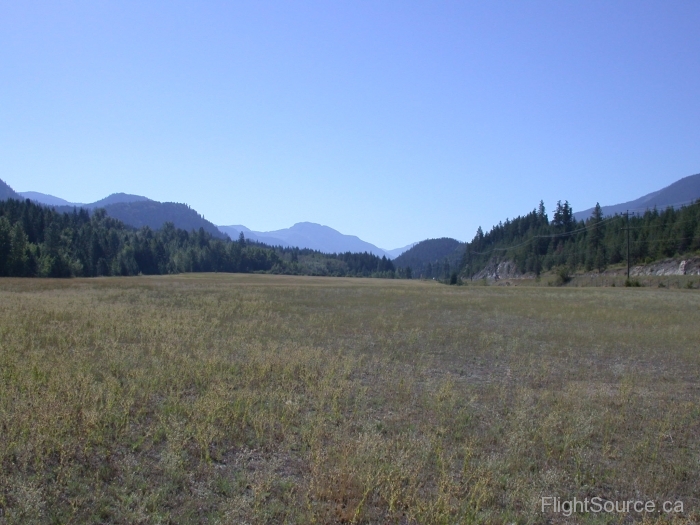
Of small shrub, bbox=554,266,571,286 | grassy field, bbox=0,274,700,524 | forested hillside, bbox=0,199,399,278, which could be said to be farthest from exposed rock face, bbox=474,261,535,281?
grassy field, bbox=0,274,700,524

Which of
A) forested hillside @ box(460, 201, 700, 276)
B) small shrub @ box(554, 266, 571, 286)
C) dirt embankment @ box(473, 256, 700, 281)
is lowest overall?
small shrub @ box(554, 266, 571, 286)

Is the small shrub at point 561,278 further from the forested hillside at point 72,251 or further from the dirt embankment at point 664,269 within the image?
the forested hillside at point 72,251

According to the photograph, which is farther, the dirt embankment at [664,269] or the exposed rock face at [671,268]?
the dirt embankment at [664,269]

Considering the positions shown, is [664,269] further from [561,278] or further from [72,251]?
[72,251]

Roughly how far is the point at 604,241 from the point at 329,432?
12920cm

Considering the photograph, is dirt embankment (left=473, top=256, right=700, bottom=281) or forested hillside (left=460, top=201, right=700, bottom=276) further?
forested hillside (left=460, top=201, right=700, bottom=276)

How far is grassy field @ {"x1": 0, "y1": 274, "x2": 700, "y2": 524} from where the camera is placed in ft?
20.0

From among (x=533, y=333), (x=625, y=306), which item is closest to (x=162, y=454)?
(x=533, y=333)

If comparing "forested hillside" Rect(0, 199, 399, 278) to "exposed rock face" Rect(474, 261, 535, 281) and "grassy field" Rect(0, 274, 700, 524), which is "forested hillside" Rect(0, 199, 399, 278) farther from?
"exposed rock face" Rect(474, 261, 535, 281)

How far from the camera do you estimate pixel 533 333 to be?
2391 centimetres

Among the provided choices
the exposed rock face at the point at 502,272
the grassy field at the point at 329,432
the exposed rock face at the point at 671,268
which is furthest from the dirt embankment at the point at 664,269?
the grassy field at the point at 329,432

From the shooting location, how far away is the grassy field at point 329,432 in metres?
6.10

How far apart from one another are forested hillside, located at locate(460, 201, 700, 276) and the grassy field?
7896 centimetres

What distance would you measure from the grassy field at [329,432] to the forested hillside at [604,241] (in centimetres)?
7896
